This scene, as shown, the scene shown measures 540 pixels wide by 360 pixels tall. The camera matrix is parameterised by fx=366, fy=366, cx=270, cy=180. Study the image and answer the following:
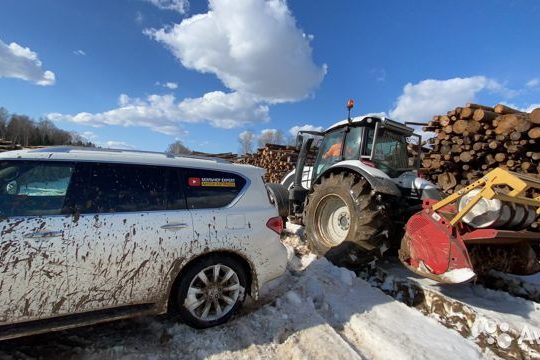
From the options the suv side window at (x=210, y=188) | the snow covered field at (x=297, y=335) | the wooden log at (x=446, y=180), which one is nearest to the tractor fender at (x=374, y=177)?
the snow covered field at (x=297, y=335)

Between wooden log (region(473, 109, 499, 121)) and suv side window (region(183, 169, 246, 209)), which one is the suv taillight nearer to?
suv side window (region(183, 169, 246, 209))

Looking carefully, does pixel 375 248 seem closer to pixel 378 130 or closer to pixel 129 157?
pixel 378 130

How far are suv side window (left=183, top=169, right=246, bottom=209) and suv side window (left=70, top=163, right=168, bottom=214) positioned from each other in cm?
26

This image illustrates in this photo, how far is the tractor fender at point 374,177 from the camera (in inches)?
209

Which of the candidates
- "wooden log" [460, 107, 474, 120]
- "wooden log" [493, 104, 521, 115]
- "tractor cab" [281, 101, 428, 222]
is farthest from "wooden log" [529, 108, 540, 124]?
"tractor cab" [281, 101, 428, 222]

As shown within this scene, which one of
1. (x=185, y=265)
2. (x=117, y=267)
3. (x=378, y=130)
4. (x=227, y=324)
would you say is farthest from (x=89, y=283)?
(x=378, y=130)

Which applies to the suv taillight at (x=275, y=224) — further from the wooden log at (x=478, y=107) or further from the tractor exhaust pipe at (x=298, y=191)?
the wooden log at (x=478, y=107)

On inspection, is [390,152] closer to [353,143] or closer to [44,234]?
[353,143]

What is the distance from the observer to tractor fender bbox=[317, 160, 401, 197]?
5.32 meters

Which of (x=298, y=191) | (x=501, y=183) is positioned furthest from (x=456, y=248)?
(x=298, y=191)

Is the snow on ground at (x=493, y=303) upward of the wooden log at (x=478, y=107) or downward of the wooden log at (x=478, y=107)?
downward

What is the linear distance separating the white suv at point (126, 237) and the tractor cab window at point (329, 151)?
122 inches

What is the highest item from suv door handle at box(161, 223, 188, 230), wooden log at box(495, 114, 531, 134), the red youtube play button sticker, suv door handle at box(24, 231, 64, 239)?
wooden log at box(495, 114, 531, 134)

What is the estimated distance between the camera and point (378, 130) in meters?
6.28
